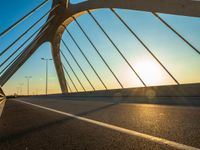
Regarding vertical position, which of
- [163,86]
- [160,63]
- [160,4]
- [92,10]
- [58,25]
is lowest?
[163,86]

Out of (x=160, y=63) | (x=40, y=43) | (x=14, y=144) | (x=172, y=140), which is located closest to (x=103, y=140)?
(x=172, y=140)

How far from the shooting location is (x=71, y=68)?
25844 mm

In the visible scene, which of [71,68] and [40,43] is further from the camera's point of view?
[40,43]

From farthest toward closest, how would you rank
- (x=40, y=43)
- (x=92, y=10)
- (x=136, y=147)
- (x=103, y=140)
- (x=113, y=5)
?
(x=40, y=43), (x=92, y=10), (x=113, y=5), (x=103, y=140), (x=136, y=147)

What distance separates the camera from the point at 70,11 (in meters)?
23.1

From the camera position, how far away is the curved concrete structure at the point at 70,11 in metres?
11.6

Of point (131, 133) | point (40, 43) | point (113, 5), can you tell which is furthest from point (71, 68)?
point (131, 133)

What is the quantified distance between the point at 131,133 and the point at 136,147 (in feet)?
2.89

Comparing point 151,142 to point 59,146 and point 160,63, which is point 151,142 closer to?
point 59,146

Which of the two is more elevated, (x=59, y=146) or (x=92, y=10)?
(x=92, y=10)

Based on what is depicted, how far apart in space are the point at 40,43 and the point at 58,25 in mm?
4761

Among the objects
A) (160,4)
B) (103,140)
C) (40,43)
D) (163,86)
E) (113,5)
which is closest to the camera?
(103,140)

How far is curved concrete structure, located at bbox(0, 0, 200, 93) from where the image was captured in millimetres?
11612

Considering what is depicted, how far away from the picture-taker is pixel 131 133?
3.72 metres
